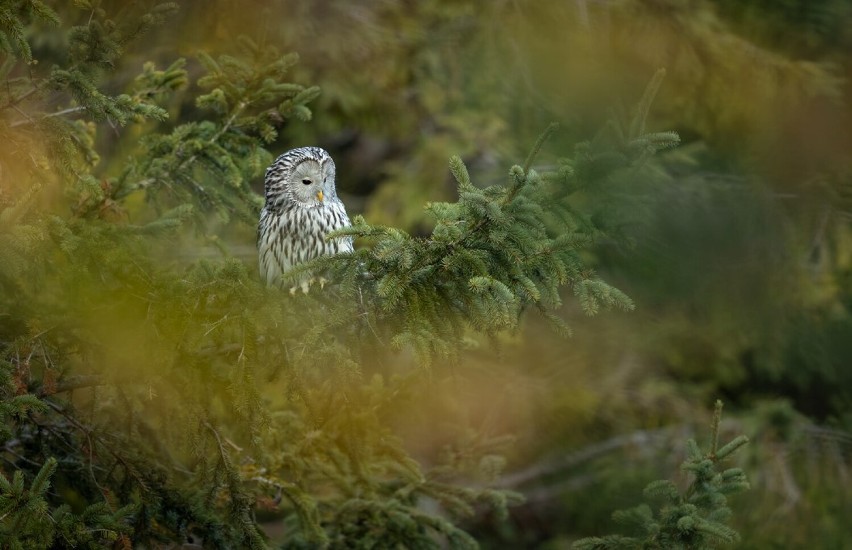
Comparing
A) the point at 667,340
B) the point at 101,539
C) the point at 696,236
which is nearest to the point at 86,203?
the point at 101,539

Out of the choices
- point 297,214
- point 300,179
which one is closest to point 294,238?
point 297,214

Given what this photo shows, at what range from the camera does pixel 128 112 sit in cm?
494

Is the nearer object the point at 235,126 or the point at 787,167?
the point at 235,126

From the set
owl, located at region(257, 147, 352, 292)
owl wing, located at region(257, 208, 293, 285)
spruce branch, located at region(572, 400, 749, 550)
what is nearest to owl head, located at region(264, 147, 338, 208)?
owl, located at region(257, 147, 352, 292)

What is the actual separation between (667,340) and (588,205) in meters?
6.53

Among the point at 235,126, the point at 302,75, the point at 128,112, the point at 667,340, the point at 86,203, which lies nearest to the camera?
the point at 128,112

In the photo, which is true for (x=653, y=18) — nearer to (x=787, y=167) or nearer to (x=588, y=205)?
(x=787, y=167)

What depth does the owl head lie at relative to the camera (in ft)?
20.7

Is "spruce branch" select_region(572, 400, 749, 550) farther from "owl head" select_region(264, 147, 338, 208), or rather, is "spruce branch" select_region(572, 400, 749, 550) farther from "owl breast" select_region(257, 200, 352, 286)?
"owl head" select_region(264, 147, 338, 208)

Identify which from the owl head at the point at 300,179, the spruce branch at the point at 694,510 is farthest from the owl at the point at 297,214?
the spruce branch at the point at 694,510

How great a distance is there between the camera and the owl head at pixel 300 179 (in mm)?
6297

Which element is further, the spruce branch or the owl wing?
the owl wing

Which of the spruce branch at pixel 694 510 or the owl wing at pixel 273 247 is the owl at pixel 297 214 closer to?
the owl wing at pixel 273 247

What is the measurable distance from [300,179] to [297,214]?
0.68ft
